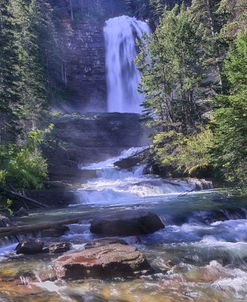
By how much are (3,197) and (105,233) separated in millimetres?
8588

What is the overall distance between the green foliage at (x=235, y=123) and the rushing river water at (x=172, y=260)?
2223 millimetres

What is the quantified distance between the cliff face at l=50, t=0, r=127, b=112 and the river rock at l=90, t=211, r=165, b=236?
41.5m

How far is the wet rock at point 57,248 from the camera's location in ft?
39.8

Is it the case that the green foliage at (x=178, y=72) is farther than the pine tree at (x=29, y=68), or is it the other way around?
the pine tree at (x=29, y=68)

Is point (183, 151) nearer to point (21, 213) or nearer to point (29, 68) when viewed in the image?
point (21, 213)

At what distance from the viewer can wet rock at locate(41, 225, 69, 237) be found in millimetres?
14336

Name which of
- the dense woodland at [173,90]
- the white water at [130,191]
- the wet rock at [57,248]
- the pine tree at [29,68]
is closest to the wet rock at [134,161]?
the dense woodland at [173,90]

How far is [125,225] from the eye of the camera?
14.2 meters

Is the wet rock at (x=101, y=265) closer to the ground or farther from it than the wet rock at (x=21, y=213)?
farther from it

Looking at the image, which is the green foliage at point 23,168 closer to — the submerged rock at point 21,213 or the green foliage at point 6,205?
the green foliage at point 6,205

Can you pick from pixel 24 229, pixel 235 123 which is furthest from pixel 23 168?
pixel 235 123

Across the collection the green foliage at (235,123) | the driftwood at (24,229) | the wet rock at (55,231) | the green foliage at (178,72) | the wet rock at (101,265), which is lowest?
the wet rock at (55,231)

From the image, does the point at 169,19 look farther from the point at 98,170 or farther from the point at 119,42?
the point at 119,42

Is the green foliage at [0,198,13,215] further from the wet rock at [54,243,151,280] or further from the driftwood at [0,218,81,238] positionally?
the wet rock at [54,243,151,280]
